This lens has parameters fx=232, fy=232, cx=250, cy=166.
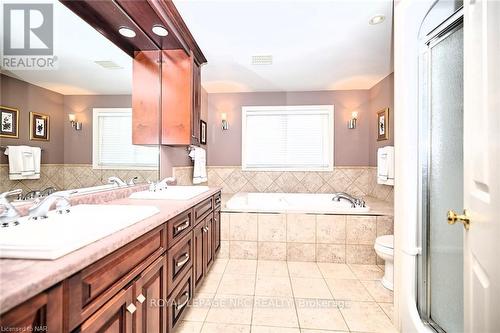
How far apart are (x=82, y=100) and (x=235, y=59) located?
177 cm

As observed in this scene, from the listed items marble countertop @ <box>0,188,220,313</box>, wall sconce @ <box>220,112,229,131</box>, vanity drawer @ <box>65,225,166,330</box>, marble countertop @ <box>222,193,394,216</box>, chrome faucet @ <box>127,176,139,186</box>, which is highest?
wall sconce @ <box>220,112,229,131</box>

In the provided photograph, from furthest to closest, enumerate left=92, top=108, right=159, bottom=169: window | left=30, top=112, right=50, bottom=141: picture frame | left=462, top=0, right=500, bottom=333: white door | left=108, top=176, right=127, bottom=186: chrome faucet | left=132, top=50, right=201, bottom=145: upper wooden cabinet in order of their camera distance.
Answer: left=132, top=50, right=201, bottom=145: upper wooden cabinet → left=108, top=176, right=127, bottom=186: chrome faucet → left=92, top=108, right=159, bottom=169: window → left=30, top=112, right=50, bottom=141: picture frame → left=462, top=0, right=500, bottom=333: white door

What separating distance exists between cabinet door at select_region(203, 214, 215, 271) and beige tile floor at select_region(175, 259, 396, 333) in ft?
0.70

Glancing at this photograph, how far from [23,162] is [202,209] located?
3.82 feet

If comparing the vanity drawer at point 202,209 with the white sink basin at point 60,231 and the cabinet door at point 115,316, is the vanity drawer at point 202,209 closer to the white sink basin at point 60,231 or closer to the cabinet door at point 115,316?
the white sink basin at point 60,231

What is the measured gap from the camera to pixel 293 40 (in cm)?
231

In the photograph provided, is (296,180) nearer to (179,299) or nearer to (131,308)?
(179,299)

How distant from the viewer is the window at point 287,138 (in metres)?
3.88

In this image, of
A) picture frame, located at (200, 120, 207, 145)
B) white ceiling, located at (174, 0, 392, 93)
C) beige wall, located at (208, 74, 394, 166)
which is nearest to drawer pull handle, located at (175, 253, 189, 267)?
white ceiling, located at (174, 0, 392, 93)

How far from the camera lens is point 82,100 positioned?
1.47 meters

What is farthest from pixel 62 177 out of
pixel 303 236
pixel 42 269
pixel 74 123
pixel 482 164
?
pixel 303 236

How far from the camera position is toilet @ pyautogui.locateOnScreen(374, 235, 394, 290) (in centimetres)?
205

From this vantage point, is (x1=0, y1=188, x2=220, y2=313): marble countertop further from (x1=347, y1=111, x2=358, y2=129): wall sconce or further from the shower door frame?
(x1=347, y1=111, x2=358, y2=129): wall sconce

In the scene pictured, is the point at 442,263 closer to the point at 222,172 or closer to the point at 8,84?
the point at 8,84
